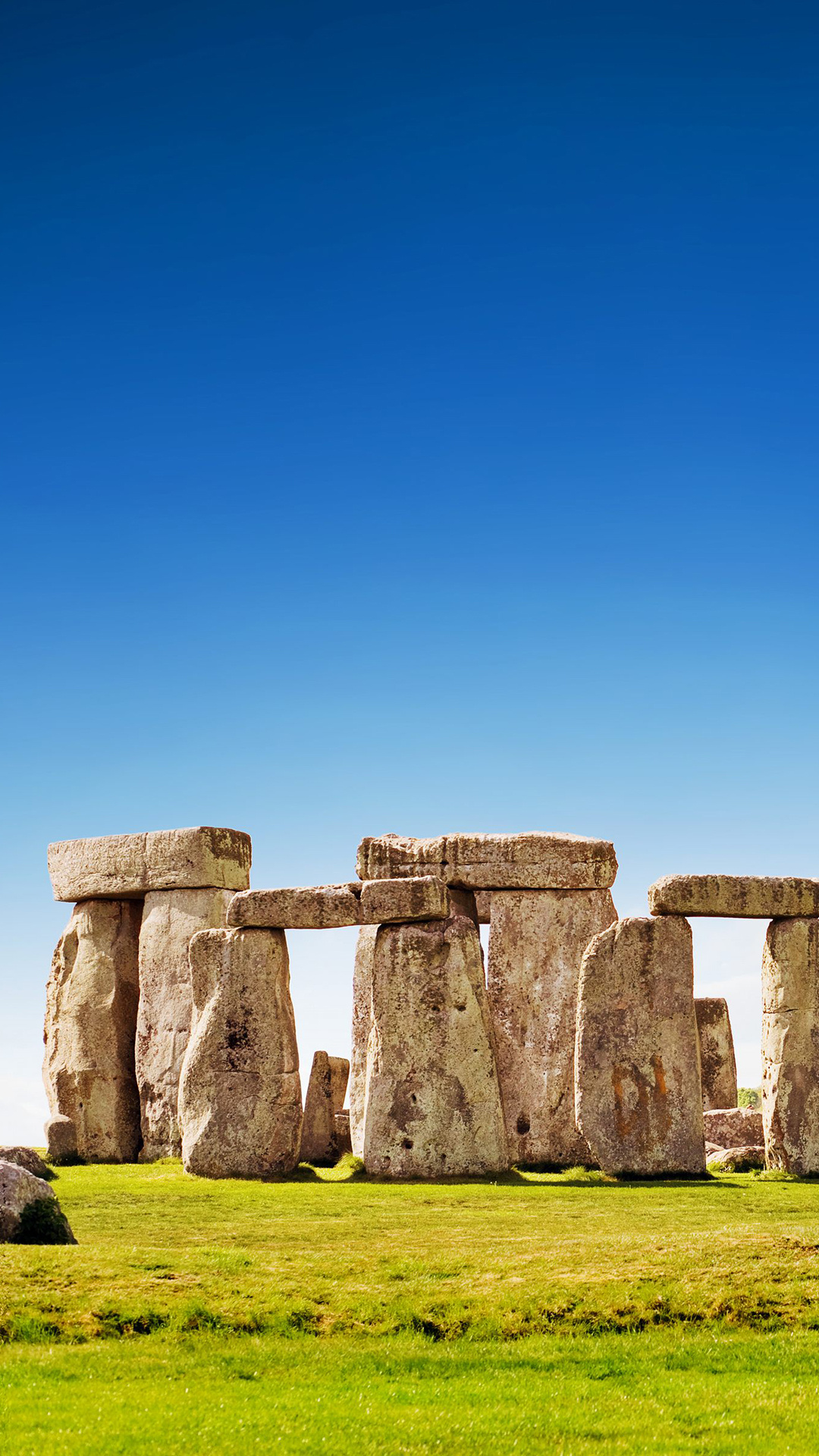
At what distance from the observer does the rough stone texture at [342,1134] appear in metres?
21.7

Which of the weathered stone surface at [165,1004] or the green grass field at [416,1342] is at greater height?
the weathered stone surface at [165,1004]

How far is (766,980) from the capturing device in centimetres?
1866

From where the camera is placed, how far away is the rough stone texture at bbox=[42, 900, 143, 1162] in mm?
22641

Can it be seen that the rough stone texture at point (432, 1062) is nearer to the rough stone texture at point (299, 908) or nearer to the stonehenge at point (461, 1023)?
the stonehenge at point (461, 1023)

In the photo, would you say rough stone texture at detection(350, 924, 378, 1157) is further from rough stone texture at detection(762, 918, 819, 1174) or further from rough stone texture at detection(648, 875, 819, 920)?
rough stone texture at detection(762, 918, 819, 1174)

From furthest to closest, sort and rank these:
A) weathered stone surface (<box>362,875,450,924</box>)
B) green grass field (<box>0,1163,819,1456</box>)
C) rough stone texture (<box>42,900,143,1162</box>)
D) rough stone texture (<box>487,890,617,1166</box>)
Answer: rough stone texture (<box>42,900,143,1162</box>), rough stone texture (<box>487,890,617,1166</box>), weathered stone surface (<box>362,875,450,924</box>), green grass field (<box>0,1163,819,1456</box>)

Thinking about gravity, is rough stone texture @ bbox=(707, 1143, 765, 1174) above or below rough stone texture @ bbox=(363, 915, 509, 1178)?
below

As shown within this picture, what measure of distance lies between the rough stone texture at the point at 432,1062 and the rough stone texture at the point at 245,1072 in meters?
1.22

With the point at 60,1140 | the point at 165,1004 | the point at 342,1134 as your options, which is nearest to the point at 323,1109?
the point at 342,1134

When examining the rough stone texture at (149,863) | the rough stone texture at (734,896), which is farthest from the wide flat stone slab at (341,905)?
the rough stone texture at (149,863)

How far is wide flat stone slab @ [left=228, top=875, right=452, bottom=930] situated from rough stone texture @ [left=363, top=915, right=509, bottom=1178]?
304mm

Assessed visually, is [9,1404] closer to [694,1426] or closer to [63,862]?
[694,1426]

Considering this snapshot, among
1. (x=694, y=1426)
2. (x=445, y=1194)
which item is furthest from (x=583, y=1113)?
(x=694, y=1426)

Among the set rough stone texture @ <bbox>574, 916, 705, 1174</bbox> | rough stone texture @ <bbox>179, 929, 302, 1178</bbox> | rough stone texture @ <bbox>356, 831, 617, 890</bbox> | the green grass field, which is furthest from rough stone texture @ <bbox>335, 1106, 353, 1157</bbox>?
the green grass field
